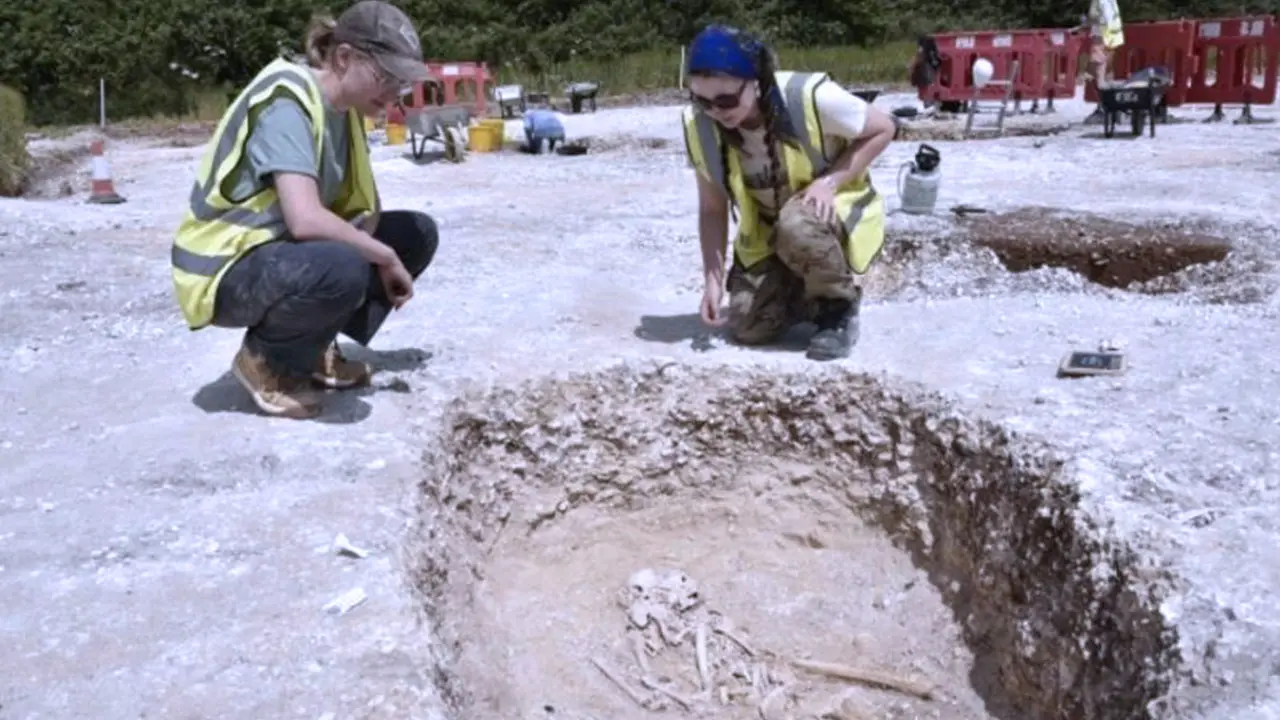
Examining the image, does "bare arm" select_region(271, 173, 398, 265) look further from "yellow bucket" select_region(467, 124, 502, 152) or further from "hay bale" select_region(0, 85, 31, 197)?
"yellow bucket" select_region(467, 124, 502, 152)

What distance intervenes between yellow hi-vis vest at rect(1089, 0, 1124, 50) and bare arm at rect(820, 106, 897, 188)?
1051cm

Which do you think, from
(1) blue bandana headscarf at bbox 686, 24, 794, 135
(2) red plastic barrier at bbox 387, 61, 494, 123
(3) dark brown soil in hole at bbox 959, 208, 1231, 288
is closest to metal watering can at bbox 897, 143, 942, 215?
(3) dark brown soil in hole at bbox 959, 208, 1231, 288

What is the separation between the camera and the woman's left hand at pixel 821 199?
4172 mm

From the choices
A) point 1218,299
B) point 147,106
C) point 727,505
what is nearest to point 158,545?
point 727,505

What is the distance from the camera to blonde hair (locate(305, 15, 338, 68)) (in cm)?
356

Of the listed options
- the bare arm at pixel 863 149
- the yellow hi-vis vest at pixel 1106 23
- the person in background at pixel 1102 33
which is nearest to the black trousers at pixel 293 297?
the bare arm at pixel 863 149

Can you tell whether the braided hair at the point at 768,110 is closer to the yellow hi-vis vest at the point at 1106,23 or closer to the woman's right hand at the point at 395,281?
the woman's right hand at the point at 395,281

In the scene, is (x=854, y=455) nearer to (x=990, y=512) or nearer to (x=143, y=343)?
(x=990, y=512)

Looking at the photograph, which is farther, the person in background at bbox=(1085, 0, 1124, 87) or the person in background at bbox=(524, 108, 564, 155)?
the person in background at bbox=(1085, 0, 1124, 87)

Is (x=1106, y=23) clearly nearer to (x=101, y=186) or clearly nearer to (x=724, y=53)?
(x=101, y=186)

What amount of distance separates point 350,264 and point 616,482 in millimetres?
1269

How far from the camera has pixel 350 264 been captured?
11.8 feet

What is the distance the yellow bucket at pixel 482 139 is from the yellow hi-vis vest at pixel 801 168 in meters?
7.99

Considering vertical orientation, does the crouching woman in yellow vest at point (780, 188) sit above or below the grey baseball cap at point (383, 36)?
below
